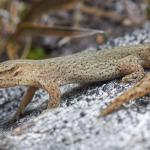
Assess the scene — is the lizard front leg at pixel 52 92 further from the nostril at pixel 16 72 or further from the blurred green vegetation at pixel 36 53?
the blurred green vegetation at pixel 36 53

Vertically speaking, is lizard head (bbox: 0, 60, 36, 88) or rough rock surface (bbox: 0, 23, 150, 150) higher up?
lizard head (bbox: 0, 60, 36, 88)

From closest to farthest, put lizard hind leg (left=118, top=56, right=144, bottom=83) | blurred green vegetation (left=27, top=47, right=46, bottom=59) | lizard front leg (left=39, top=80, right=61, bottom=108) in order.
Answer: lizard front leg (left=39, top=80, right=61, bottom=108) → lizard hind leg (left=118, top=56, right=144, bottom=83) → blurred green vegetation (left=27, top=47, right=46, bottom=59)

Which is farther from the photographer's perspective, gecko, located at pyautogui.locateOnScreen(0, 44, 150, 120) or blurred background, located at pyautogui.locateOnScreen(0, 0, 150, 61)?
blurred background, located at pyautogui.locateOnScreen(0, 0, 150, 61)

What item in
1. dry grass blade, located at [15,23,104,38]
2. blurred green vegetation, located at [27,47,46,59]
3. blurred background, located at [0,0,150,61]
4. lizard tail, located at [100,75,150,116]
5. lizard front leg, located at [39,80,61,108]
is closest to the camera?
lizard tail, located at [100,75,150,116]

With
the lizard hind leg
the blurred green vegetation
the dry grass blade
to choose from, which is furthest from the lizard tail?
the blurred green vegetation

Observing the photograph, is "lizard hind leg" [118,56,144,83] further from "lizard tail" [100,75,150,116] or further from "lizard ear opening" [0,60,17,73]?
"lizard ear opening" [0,60,17,73]

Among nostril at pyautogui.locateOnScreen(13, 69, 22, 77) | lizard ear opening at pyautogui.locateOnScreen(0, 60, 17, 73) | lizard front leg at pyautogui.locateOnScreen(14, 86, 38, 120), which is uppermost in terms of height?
lizard ear opening at pyautogui.locateOnScreen(0, 60, 17, 73)

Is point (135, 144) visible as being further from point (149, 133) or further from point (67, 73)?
point (67, 73)

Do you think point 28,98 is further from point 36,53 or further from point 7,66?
point 36,53
